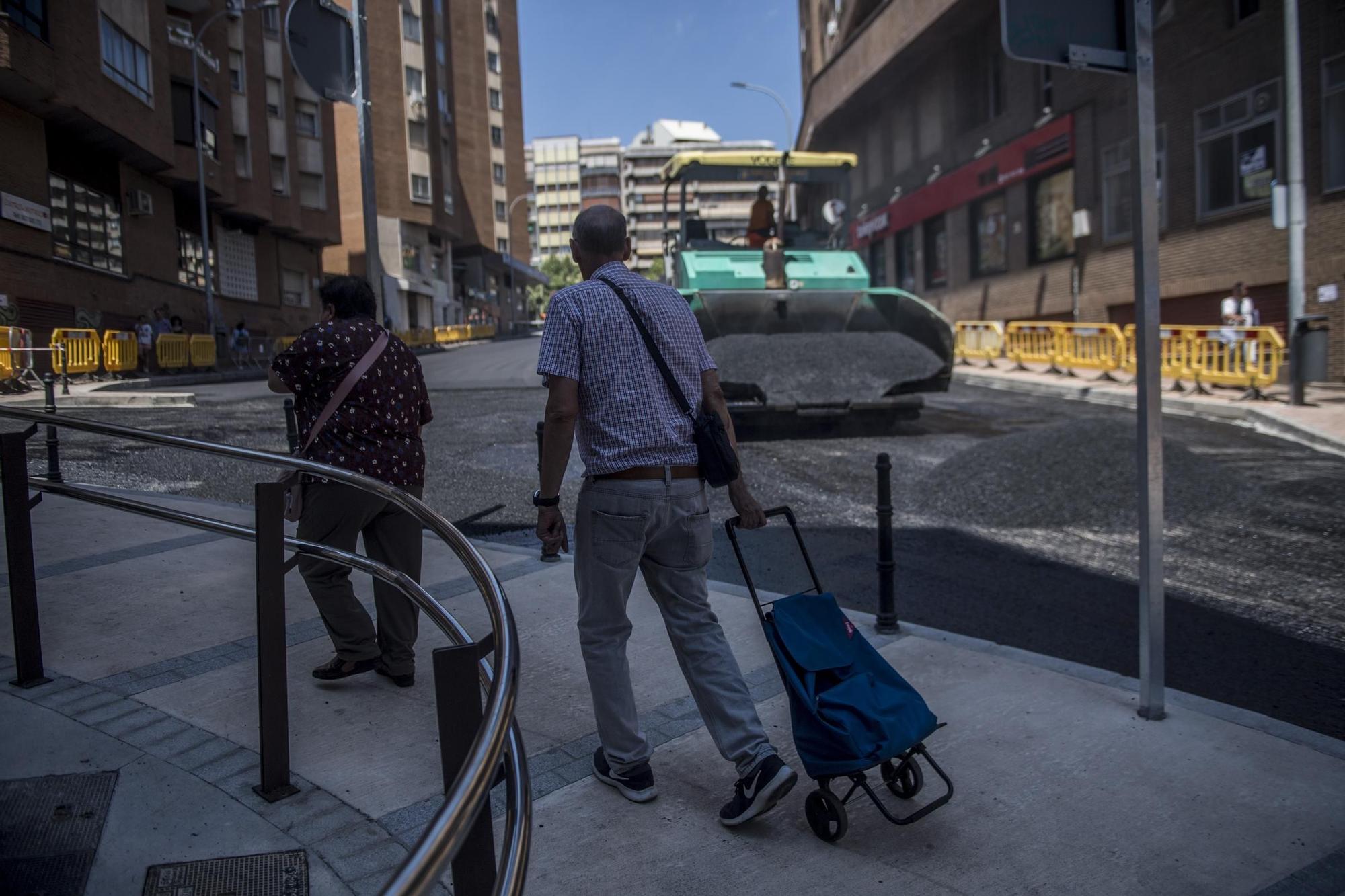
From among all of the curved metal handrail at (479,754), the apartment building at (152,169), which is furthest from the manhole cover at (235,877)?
the apartment building at (152,169)

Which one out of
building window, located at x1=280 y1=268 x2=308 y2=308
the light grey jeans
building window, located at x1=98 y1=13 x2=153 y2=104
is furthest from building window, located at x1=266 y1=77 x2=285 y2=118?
the light grey jeans

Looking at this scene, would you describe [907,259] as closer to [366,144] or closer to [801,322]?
[801,322]

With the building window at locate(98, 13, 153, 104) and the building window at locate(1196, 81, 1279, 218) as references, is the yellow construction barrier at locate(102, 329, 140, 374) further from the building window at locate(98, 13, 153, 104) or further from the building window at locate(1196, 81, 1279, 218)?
the building window at locate(1196, 81, 1279, 218)

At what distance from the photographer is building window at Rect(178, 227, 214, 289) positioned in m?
30.7

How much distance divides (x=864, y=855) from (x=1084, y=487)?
6.17 meters

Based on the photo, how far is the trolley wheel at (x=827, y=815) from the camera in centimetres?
298

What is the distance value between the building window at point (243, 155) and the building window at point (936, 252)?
23.9 meters

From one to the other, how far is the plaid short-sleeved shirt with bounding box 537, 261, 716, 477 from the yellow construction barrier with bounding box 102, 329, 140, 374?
20.0m

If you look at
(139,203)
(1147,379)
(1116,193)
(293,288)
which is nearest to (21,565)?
(1147,379)

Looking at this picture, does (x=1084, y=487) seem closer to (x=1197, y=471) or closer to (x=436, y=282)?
(x=1197, y=471)

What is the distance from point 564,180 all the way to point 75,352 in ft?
390

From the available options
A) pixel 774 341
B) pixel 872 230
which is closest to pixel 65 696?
pixel 774 341

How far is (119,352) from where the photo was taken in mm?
20750

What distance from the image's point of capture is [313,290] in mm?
42781
